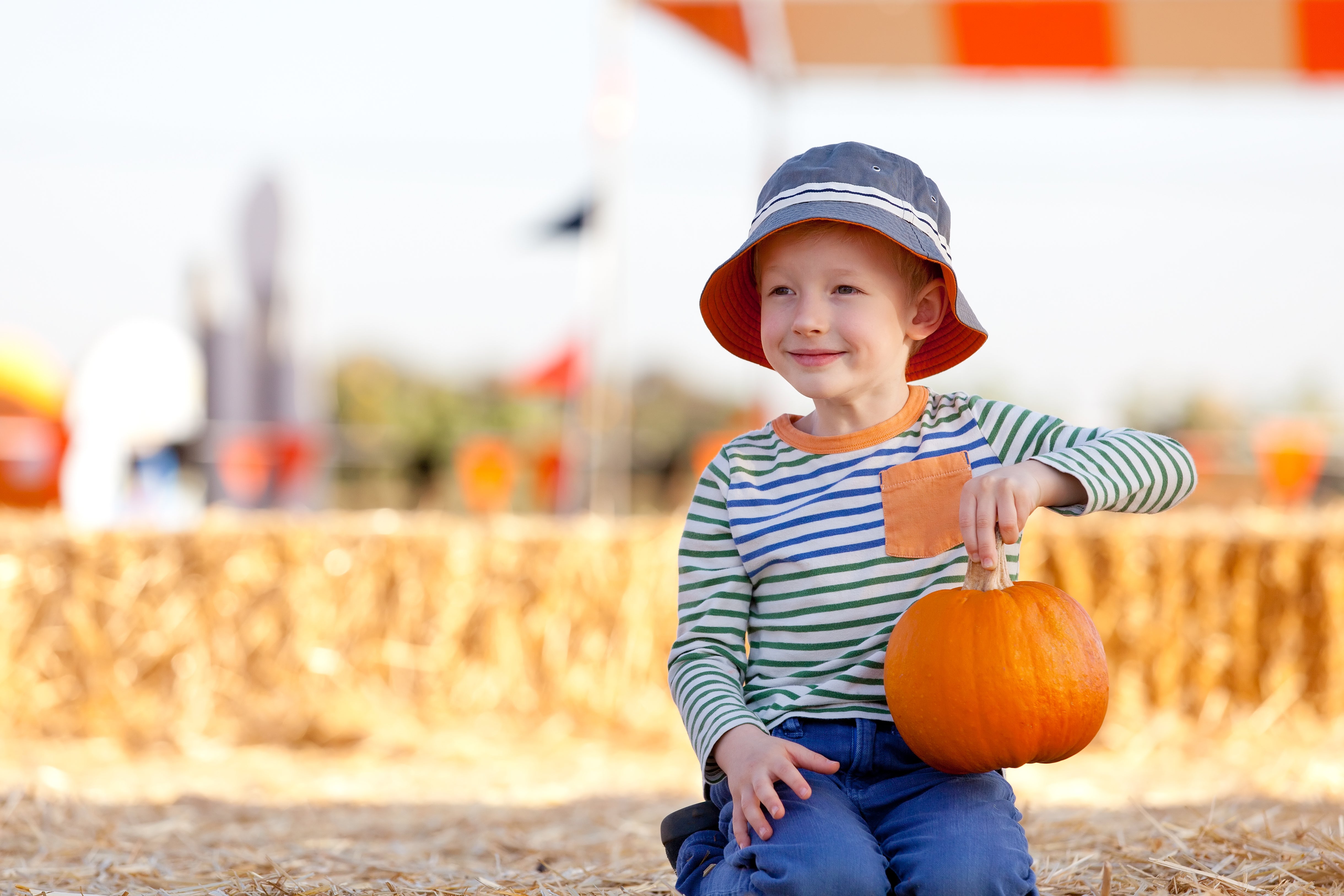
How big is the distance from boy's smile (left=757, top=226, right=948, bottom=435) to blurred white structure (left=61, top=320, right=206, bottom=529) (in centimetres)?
674

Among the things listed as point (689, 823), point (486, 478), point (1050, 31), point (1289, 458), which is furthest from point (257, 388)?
point (689, 823)

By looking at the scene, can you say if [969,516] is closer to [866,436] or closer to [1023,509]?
[1023,509]

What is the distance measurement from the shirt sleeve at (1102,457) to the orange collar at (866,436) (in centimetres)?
9

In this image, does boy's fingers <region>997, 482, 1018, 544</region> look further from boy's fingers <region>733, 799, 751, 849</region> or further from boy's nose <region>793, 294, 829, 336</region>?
boy's fingers <region>733, 799, 751, 849</region>

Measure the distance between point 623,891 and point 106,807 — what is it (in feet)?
5.36

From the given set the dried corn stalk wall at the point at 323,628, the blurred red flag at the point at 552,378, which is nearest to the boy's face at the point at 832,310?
the dried corn stalk wall at the point at 323,628

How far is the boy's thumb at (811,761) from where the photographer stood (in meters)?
1.41

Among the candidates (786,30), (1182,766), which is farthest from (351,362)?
(1182,766)

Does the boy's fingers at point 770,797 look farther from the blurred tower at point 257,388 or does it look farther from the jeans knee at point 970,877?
the blurred tower at point 257,388

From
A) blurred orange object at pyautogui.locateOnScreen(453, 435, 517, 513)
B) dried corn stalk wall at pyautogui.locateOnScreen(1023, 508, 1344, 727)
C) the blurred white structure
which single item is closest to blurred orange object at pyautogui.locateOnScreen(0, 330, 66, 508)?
the blurred white structure

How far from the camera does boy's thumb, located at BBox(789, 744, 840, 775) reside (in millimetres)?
1412

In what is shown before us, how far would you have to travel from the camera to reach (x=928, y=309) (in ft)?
5.65

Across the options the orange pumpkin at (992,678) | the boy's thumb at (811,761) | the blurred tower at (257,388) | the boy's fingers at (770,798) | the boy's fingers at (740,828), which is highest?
A: the blurred tower at (257,388)

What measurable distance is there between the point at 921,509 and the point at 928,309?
30 cm
